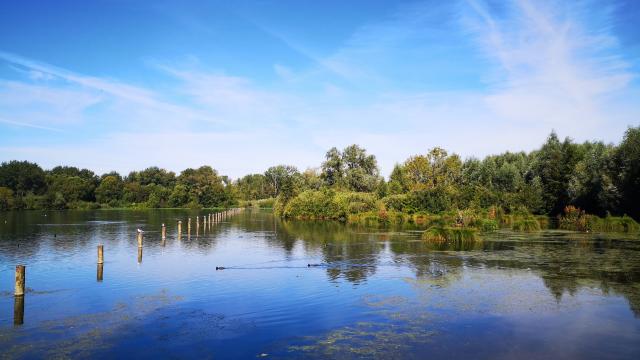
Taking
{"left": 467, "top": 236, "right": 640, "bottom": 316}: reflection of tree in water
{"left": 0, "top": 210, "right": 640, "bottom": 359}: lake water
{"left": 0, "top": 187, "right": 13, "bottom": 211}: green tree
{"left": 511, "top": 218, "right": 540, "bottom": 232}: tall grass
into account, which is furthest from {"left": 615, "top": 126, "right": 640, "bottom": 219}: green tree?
{"left": 0, "top": 187, "right": 13, "bottom": 211}: green tree

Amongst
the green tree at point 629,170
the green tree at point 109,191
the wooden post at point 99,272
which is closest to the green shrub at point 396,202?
A: the green tree at point 629,170

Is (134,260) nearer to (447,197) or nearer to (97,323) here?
(97,323)

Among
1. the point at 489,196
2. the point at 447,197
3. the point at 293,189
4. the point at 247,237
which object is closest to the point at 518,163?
the point at 489,196

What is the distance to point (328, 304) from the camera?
19.2 m

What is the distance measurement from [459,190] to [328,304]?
58539 mm

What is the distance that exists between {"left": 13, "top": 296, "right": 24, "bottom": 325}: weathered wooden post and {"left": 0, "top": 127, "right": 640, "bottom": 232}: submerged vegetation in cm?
3888

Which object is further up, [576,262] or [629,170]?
[629,170]

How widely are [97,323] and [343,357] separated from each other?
8.72 m

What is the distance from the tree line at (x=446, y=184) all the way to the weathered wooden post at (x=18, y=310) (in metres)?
53.2

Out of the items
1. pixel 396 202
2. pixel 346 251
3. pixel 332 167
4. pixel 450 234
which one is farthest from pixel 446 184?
pixel 346 251

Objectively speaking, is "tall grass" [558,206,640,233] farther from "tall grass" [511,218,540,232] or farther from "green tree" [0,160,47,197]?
"green tree" [0,160,47,197]

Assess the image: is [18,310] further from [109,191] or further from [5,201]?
[109,191]

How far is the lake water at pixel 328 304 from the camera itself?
45.7 feet

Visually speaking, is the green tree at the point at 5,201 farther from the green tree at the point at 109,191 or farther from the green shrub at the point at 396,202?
the green shrub at the point at 396,202
